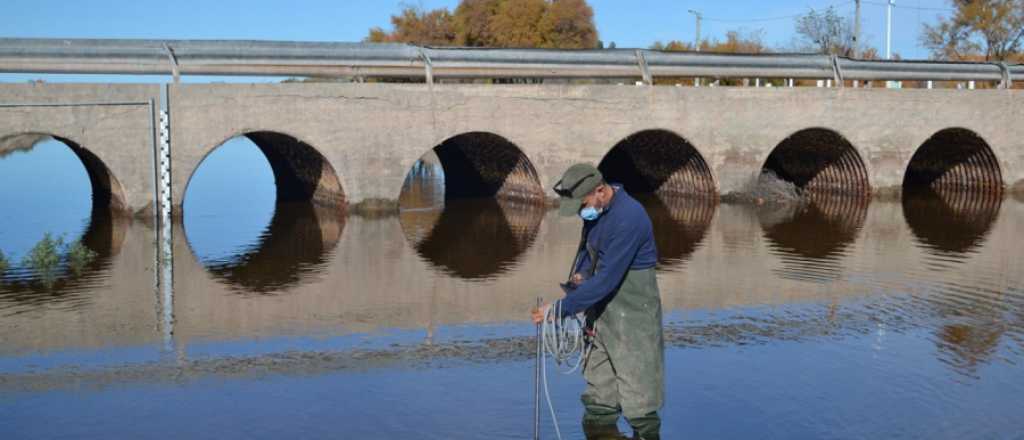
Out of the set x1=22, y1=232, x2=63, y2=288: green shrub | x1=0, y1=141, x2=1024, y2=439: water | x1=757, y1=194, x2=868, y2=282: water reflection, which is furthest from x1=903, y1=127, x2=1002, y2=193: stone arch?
x1=22, y1=232, x2=63, y2=288: green shrub

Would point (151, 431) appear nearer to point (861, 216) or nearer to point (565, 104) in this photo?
point (565, 104)

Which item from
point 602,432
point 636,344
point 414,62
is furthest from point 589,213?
point 414,62

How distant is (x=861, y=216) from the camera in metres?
21.9

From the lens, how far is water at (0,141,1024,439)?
7902mm

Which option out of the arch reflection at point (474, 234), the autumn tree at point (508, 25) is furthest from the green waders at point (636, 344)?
the autumn tree at point (508, 25)

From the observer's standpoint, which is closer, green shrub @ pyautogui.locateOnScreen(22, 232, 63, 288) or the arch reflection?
green shrub @ pyautogui.locateOnScreen(22, 232, 63, 288)

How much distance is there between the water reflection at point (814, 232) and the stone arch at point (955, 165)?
370 centimetres

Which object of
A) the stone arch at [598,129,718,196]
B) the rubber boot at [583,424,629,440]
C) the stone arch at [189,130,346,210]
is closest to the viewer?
the rubber boot at [583,424,629,440]

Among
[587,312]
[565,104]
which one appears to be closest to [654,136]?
[565,104]

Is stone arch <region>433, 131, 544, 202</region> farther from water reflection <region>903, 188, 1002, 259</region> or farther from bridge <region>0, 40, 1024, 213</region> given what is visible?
water reflection <region>903, 188, 1002, 259</region>

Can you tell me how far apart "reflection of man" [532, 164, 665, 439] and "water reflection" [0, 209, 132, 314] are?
6.97 m

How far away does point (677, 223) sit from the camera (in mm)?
20344

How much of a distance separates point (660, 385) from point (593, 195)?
4.11ft

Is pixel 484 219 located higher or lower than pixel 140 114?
lower
